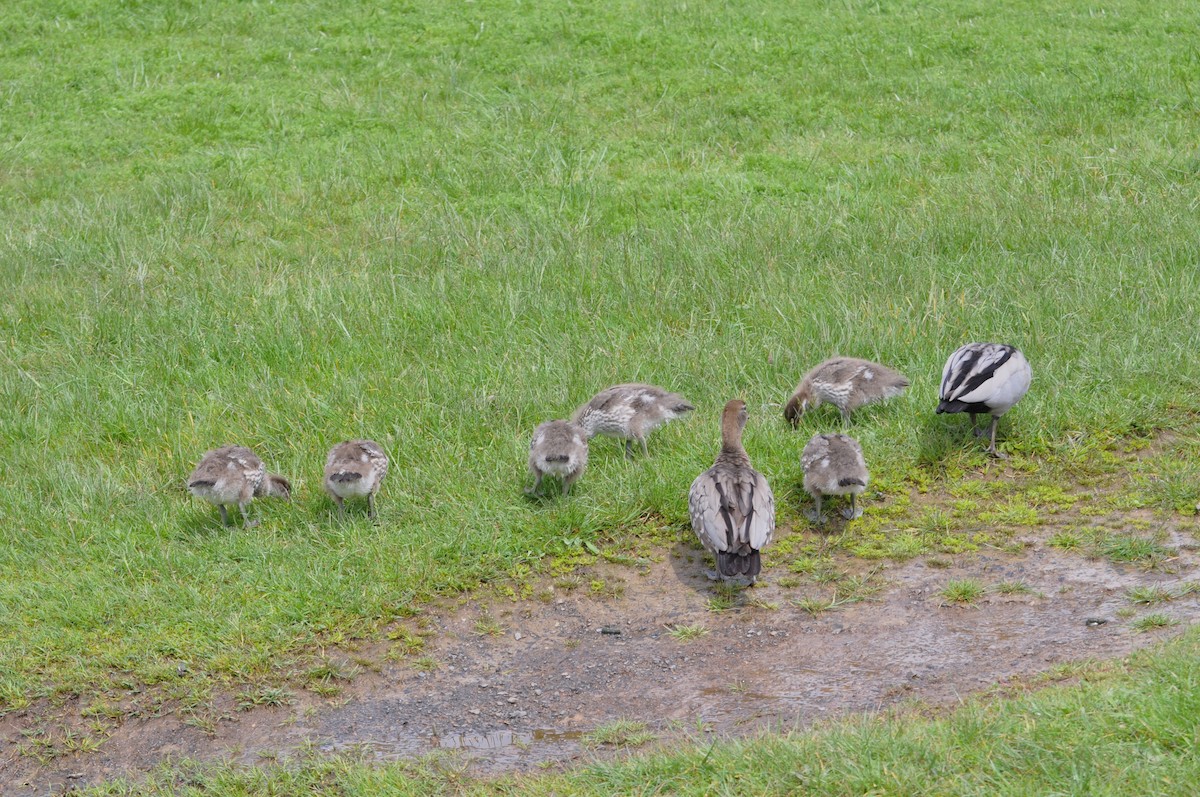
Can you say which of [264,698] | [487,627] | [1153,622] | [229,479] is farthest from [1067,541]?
[229,479]

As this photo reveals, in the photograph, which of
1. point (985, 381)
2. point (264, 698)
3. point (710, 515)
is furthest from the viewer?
point (985, 381)

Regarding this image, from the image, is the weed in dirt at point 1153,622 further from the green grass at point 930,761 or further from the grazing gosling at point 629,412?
the grazing gosling at point 629,412

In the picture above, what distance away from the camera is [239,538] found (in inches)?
290

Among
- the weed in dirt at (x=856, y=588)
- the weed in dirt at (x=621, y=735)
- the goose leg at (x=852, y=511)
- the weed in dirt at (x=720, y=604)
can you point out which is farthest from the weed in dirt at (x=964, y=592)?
the weed in dirt at (x=621, y=735)

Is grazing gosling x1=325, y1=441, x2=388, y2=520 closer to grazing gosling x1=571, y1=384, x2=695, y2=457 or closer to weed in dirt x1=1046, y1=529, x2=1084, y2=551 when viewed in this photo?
grazing gosling x1=571, y1=384, x2=695, y2=457

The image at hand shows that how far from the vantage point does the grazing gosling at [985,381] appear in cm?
733

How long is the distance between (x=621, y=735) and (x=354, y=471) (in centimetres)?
248

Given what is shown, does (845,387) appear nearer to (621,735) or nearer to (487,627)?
(487,627)

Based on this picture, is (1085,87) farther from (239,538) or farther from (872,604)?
(239,538)

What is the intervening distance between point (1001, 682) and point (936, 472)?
2305 mm

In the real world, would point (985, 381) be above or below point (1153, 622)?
above

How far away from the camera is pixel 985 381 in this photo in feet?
24.0

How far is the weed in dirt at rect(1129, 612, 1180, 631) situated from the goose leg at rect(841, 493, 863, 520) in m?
1.78

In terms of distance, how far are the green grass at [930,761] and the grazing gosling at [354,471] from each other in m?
2.03
